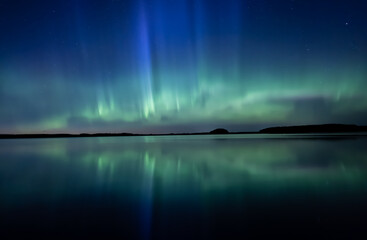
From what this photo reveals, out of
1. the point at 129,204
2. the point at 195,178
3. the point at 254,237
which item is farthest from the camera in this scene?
→ the point at 195,178

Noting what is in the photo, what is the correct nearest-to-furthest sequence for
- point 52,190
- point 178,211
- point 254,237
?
point 254,237
point 178,211
point 52,190

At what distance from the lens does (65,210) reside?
817 centimetres

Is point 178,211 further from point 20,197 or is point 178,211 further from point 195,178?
point 20,197

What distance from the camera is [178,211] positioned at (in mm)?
7926

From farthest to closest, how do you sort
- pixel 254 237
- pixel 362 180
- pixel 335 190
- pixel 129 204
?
1. pixel 362 180
2. pixel 335 190
3. pixel 129 204
4. pixel 254 237

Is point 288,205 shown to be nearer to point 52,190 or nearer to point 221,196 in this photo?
point 221,196

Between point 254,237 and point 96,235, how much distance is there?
3782 mm

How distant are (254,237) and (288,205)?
321 cm

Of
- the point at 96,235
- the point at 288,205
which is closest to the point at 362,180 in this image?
the point at 288,205

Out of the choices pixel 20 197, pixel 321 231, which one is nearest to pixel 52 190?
pixel 20 197

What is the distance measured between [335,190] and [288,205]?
12.1ft

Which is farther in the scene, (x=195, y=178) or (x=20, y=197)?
(x=195, y=178)

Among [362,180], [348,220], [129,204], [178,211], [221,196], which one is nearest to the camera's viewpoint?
[348,220]

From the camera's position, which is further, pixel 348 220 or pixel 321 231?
pixel 348 220
